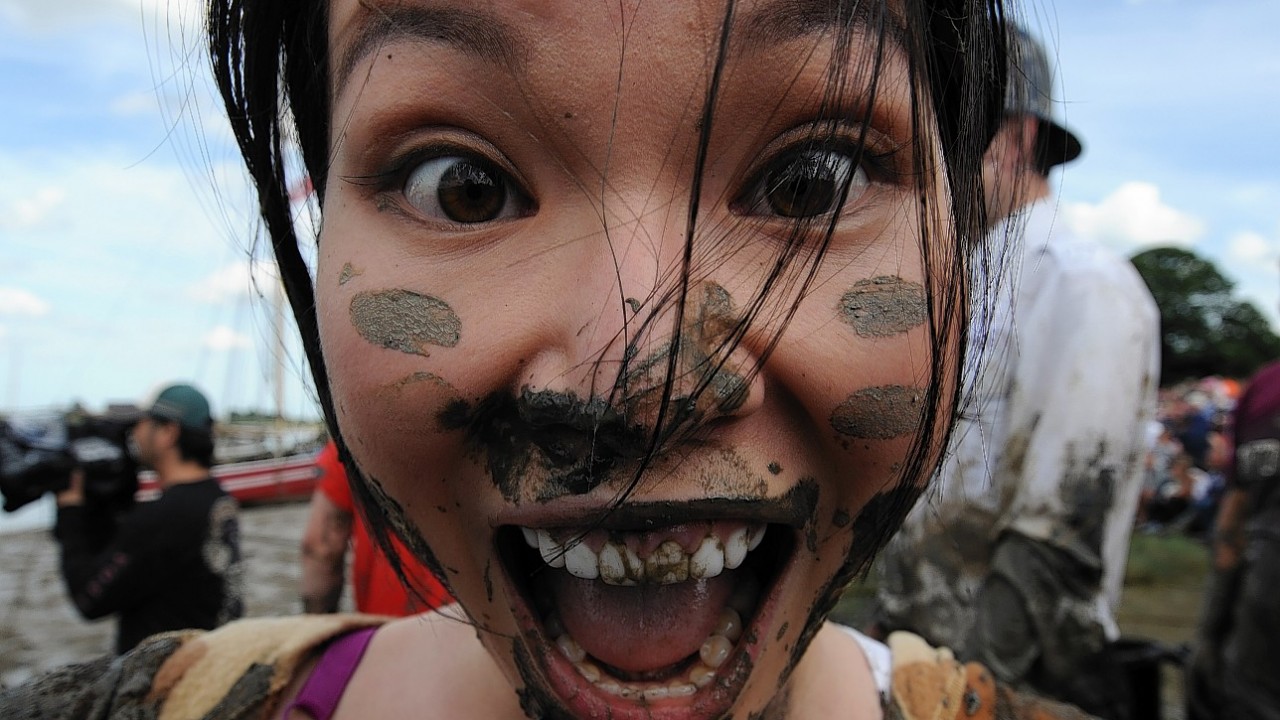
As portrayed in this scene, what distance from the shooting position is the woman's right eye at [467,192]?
2.79 feet

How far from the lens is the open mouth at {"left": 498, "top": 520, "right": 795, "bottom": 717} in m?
0.79

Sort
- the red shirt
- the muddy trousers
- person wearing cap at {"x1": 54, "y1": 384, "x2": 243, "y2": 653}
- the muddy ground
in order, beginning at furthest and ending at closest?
the muddy ground
person wearing cap at {"x1": 54, "y1": 384, "x2": 243, "y2": 653}
the red shirt
the muddy trousers

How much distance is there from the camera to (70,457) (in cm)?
305

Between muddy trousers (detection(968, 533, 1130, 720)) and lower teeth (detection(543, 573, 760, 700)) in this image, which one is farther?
muddy trousers (detection(968, 533, 1130, 720))

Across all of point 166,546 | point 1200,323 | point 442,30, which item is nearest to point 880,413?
point 442,30

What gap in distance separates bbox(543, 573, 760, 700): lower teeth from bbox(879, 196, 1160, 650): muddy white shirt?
1.22m

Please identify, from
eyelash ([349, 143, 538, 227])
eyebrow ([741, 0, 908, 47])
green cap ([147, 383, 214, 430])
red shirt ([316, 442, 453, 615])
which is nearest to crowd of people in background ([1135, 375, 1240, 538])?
red shirt ([316, 442, 453, 615])

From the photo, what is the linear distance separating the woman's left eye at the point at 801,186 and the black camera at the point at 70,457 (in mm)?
2786

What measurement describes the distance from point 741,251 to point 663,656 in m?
0.41

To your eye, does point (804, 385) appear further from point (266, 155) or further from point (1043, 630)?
point (1043, 630)

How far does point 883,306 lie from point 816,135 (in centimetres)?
18

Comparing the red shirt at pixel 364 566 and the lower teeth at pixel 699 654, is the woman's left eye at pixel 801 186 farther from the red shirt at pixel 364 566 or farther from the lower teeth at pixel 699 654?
Result: the red shirt at pixel 364 566

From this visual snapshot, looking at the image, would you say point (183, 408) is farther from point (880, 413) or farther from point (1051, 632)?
point (880, 413)

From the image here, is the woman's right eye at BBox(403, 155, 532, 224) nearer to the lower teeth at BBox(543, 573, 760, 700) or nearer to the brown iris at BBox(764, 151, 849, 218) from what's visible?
the brown iris at BBox(764, 151, 849, 218)
